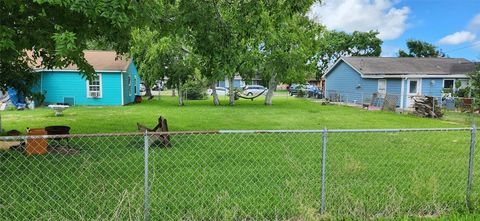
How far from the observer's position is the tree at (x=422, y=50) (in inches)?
2301

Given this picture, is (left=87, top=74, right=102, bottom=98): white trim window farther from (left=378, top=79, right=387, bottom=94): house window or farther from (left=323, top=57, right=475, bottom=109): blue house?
(left=378, top=79, right=387, bottom=94): house window

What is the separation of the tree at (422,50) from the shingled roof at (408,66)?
26855 millimetres

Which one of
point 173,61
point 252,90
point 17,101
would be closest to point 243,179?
point 173,61

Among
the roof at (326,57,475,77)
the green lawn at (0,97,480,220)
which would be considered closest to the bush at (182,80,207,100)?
the roof at (326,57,475,77)

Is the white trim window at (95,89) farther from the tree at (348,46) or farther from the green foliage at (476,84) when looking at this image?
the tree at (348,46)

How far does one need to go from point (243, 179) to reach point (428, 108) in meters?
15.8

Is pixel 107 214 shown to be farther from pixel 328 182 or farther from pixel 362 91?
pixel 362 91

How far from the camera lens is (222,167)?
24.3 feet

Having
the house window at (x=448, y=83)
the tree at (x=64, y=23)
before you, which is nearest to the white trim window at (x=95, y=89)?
the tree at (x=64, y=23)

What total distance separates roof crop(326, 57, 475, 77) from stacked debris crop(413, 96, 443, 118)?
7882mm

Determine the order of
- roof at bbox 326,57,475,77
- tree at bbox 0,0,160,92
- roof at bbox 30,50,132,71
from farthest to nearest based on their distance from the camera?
roof at bbox 326,57,475,77, roof at bbox 30,50,132,71, tree at bbox 0,0,160,92

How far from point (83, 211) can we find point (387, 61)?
30.8 m

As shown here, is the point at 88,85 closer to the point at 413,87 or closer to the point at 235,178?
the point at 235,178

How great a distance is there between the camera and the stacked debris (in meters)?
19.2
